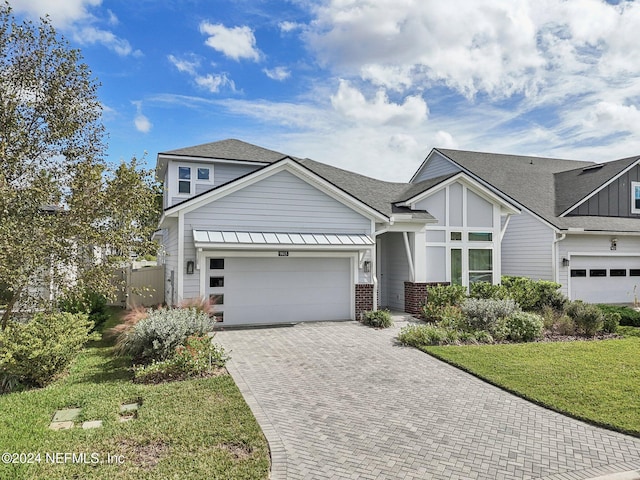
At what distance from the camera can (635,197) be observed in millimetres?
21625

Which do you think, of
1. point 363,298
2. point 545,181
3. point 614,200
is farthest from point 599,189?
point 363,298

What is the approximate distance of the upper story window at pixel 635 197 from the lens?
70.5 ft

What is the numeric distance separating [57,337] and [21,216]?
235 centimetres

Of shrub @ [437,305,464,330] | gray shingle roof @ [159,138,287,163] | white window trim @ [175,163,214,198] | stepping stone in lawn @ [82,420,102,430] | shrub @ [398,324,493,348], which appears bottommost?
stepping stone in lawn @ [82,420,102,430]

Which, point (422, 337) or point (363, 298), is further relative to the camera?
point (363, 298)

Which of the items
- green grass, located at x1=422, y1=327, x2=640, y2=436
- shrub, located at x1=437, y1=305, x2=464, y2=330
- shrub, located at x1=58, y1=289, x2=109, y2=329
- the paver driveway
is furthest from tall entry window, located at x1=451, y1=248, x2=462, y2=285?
shrub, located at x1=58, y1=289, x2=109, y2=329

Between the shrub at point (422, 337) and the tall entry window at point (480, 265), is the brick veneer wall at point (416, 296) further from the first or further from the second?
the shrub at point (422, 337)

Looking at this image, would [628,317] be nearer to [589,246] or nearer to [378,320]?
[589,246]

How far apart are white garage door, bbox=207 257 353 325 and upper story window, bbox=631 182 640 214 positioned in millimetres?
16701

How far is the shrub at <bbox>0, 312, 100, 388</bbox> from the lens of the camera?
727cm

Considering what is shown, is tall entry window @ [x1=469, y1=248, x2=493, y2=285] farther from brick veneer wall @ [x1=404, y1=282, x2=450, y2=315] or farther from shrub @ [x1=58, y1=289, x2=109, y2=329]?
shrub @ [x1=58, y1=289, x2=109, y2=329]

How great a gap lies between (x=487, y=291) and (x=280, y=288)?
7568 mm

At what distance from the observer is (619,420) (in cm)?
583

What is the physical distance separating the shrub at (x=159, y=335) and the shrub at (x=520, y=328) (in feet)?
25.9
